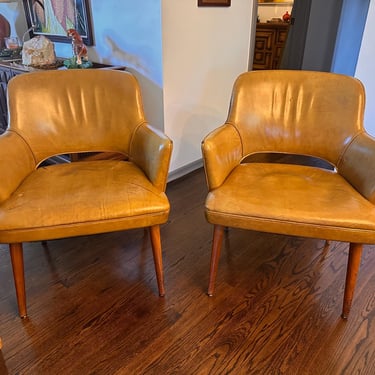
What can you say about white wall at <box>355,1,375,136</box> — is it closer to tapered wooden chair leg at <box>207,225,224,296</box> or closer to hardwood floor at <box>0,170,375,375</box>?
hardwood floor at <box>0,170,375,375</box>

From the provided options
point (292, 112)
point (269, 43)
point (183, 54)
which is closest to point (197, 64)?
point (183, 54)

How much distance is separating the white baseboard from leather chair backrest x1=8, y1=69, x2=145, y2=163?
0.85 m

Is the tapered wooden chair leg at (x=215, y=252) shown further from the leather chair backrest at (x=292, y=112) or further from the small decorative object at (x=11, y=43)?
the small decorative object at (x=11, y=43)

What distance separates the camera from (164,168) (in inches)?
50.9

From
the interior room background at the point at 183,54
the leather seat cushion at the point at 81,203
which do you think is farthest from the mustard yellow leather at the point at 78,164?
the interior room background at the point at 183,54

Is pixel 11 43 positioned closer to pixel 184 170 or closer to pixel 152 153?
pixel 184 170

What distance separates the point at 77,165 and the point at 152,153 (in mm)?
411

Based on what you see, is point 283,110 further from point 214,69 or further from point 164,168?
point 214,69

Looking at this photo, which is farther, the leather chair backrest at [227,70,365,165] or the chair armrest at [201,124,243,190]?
the leather chair backrest at [227,70,365,165]

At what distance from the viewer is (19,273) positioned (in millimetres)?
1234

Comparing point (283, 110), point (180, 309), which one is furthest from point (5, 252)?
point (283, 110)

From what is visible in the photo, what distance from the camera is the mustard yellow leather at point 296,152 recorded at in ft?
3.86

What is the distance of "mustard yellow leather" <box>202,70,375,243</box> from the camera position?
46.3 inches

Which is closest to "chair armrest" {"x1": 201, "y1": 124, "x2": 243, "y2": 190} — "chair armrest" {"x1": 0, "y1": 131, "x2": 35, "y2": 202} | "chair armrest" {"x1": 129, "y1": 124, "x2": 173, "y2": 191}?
"chair armrest" {"x1": 129, "y1": 124, "x2": 173, "y2": 191}
